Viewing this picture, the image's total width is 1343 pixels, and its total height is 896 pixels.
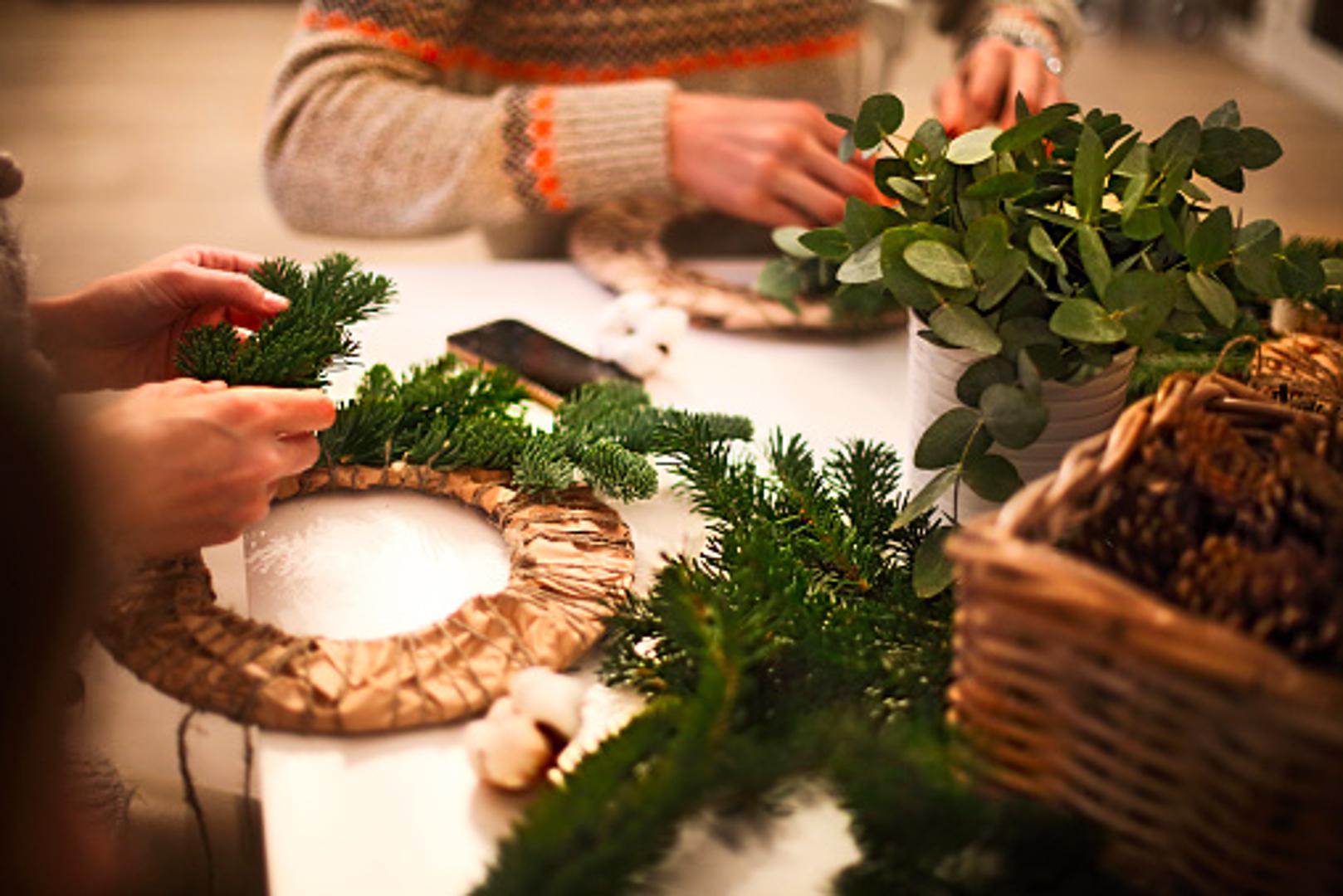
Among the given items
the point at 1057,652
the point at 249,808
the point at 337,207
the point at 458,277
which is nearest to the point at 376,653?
the point at 249,808

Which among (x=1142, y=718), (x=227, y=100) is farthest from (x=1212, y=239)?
(x=227, y=100)

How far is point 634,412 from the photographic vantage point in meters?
0.85

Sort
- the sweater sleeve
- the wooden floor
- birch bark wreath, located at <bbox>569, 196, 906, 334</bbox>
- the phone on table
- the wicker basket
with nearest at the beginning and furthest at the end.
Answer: the wicker basket
the phone on table
birch bark wreath, located at <bbox>569, 196, 906, 334</bbox>
the sweater sleeve
the wooden floor

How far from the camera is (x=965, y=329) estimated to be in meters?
0.66

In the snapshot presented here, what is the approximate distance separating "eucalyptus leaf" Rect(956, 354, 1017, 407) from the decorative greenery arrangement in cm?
8

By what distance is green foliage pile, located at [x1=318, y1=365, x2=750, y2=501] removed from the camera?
766mm

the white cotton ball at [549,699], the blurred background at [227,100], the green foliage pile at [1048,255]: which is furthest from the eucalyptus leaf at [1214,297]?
the blurred background at [227,100]

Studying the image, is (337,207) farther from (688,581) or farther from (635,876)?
(635,876)

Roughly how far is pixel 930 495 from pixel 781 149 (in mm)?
546

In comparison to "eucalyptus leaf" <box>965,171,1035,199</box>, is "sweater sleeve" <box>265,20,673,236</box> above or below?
below

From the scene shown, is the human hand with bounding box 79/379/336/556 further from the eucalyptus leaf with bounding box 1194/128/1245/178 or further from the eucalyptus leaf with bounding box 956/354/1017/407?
the eucalyptus leaf with bounding box 1194/128/1245/178

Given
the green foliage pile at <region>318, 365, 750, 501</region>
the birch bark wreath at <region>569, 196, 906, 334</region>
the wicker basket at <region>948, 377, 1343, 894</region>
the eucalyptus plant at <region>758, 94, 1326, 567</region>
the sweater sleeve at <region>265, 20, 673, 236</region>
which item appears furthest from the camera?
the sweater sleeve at <region>265, 20, 673, 236</region>

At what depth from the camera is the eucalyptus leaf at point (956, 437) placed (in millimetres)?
658

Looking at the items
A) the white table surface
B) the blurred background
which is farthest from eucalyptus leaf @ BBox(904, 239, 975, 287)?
the blurred background
